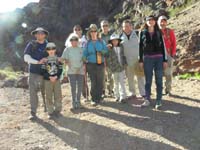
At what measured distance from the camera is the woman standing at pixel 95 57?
1130cm

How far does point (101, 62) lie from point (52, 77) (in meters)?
1.64

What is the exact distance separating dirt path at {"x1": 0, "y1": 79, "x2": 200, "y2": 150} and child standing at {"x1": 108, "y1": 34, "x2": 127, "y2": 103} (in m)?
0.55

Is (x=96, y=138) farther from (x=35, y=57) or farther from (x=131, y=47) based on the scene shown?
(x=131, y=47)

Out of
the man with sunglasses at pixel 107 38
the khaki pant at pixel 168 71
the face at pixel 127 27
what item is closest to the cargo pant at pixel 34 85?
the man with sunglasses at pixel 107 38

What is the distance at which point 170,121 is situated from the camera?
980 centimetres

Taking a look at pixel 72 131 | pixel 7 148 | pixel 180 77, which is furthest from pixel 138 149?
pixel 180 77

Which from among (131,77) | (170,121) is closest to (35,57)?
(131,77)

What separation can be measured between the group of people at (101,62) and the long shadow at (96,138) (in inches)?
41.0

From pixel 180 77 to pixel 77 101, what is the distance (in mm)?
4950

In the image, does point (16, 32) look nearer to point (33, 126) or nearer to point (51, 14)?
point (51, 14)

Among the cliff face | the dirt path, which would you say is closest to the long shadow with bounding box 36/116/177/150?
the dirt path

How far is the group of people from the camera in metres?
10.4

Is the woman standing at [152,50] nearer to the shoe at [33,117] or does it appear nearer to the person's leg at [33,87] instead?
the person's leg at [33,87]

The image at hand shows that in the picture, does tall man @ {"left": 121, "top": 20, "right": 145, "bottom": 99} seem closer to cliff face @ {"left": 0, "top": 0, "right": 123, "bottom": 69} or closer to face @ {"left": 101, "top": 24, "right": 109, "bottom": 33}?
face @ {"left": 101, "top": 24, "right": 109, "bottom": 33}
